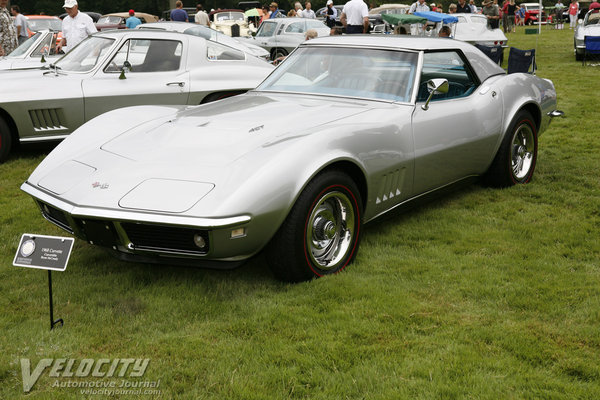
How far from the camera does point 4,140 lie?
6.75m

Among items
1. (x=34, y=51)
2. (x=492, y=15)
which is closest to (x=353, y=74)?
(x=34, y=51)

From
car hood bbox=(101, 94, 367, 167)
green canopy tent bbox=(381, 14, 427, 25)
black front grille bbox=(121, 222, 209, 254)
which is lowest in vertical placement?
black front grille bbox=(121, 222, 209, 254)

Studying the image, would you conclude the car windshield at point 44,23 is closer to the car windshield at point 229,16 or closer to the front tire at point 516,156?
the car windshield at point 229,16

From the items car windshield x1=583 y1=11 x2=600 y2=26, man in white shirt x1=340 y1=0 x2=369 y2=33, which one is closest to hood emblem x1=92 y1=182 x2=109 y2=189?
man in white shirt x1=340 y1=0 x2=369 y2=33

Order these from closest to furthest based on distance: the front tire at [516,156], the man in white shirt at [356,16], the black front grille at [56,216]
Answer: the black front grille at [56,216] → the front tire at [516,156] → the man in white shirt at [356,16]

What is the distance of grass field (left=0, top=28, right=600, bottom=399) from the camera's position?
279 centimetres

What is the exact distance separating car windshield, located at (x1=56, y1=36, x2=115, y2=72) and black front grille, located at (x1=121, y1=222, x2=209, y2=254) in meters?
4.36

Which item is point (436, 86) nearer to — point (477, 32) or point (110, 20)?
point (477, 32)

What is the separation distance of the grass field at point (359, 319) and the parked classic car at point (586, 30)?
42.6 feet

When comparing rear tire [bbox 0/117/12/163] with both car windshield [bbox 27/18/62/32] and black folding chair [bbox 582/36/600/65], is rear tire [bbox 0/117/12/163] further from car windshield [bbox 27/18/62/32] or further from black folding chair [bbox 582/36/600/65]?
car windshield [bbox 27/18/62/32]

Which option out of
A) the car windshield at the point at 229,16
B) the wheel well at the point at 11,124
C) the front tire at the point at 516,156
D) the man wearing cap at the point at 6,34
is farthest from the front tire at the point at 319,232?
the car windshield at the point at 229,16

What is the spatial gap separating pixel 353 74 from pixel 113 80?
11.0 feet

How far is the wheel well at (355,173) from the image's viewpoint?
12.8ft

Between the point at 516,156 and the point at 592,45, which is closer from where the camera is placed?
the point at 516,156
